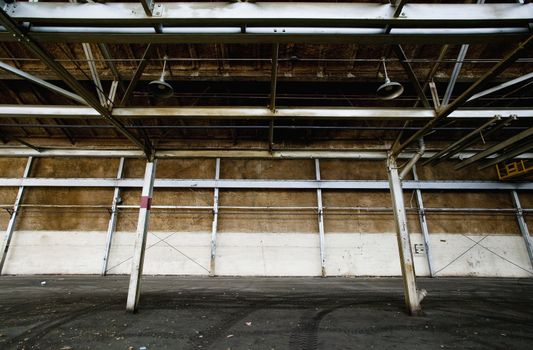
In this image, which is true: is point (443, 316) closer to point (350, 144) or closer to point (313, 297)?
point (313, 297)

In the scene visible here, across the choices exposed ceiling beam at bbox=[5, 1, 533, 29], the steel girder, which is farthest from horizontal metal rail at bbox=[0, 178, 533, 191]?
exposed ceiling beam at bbox=[5, 1, 533, 29]

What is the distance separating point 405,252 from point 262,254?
5.65 metres

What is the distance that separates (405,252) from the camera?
4223 mm

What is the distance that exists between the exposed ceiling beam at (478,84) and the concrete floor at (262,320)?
2.82 meters

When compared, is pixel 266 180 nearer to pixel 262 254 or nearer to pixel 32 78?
pixel 262 254

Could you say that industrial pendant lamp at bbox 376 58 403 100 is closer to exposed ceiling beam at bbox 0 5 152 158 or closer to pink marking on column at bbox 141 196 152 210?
exposed ceiling beam at bbox 0 5 152 158

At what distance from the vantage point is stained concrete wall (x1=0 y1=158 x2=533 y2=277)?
354 inches

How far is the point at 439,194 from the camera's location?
32.2 feet

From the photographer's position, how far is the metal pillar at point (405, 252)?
409cm

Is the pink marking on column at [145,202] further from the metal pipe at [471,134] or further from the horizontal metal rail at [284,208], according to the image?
the metal pipe at [471,134]

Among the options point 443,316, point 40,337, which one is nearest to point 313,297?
point 443,316

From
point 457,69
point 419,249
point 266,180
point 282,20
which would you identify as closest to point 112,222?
point 266,180

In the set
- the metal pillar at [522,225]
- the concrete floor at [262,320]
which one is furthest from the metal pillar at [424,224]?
the metal pillar at [522,225]

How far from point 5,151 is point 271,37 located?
11391mm
